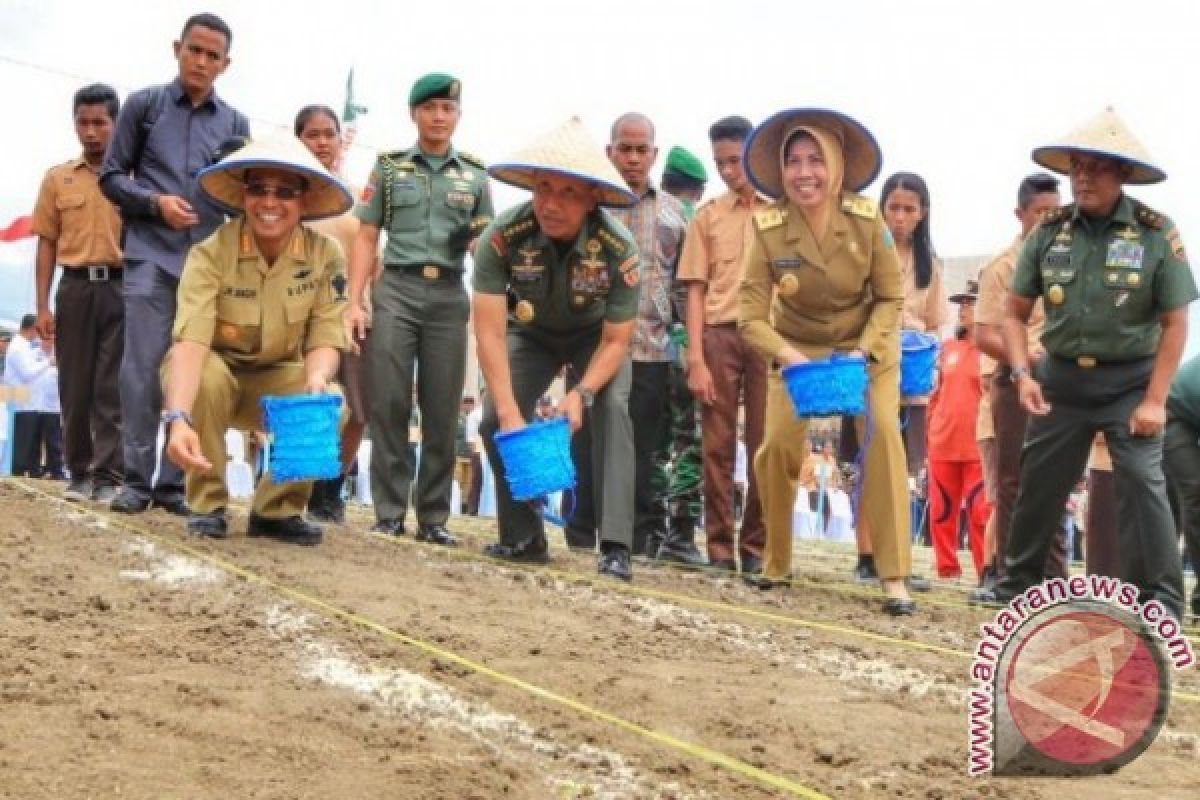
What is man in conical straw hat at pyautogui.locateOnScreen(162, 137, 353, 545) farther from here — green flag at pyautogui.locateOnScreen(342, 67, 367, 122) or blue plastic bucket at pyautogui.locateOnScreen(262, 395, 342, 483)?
green flag at pyautogui.locateOnScreen(342, 67, 367, 122)

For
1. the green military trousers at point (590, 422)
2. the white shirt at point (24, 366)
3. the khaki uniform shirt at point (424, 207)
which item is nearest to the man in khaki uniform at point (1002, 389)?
the green military trousers at point (590, 422)

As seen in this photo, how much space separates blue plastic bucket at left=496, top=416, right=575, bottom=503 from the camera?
15.8 feet

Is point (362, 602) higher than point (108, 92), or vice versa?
point (108, 92)

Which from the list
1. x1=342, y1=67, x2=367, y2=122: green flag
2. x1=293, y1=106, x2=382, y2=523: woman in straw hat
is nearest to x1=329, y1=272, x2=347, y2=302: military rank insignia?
x1=293, y1=106, x2=382, y2=523: woman in straw hat

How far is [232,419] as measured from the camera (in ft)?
17.5

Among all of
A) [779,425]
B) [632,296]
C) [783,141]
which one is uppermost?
[783,141]

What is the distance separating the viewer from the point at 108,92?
6812mm

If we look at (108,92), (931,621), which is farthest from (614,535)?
(108,92)

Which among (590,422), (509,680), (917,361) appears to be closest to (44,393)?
(590,422)

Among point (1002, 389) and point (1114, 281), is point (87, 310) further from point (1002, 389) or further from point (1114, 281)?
point (1114, 281)

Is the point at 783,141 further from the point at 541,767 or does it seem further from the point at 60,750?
the point at 60,750

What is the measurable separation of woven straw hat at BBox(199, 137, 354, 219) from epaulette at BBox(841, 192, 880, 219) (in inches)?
71.1

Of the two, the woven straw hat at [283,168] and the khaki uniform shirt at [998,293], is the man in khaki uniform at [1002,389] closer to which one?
the khaki uniform shirt at [998,293]

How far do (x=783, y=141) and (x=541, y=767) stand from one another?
124 inches
